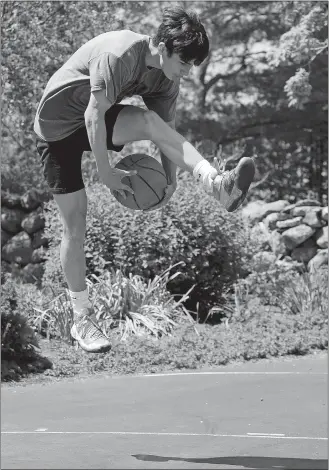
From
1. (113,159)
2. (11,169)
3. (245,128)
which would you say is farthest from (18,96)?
(245,128)

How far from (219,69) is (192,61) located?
38.8ft

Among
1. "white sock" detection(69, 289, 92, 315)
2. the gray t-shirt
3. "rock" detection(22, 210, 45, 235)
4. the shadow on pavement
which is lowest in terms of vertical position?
the shadow on pavement

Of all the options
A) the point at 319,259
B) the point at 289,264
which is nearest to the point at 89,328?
the point at 289,264

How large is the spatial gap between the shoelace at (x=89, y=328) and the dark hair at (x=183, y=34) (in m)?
1.69

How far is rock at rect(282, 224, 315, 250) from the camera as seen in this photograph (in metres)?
11.1

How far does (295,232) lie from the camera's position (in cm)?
1116

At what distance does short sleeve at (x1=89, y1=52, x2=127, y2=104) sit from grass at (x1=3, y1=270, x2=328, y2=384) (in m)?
3.67

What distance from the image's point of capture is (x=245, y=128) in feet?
51.2

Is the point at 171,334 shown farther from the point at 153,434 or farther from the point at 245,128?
the point at 245,128

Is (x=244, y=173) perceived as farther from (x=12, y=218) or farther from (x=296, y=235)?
(x=12, y=218)

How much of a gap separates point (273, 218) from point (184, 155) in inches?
272

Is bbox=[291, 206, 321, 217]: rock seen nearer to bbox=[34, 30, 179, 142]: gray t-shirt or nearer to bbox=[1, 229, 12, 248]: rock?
bbox=[1, 229, 12, 248]: rock

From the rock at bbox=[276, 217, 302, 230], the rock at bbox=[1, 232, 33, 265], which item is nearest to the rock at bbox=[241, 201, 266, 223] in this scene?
the rock at bbox=[276, 217, 302, 230]

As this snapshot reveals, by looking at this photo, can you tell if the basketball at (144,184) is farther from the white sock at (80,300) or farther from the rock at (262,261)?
the rock at (262,261)
